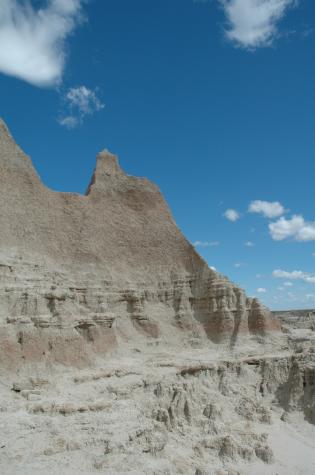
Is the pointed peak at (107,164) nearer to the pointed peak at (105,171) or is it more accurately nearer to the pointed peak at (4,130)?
the pointed peak at (105,171)

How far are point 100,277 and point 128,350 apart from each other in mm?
4830

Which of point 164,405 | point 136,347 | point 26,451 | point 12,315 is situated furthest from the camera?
point 136,347

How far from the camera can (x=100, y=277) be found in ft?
89.8

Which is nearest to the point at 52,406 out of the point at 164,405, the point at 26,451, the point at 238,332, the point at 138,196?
the point at 26,451

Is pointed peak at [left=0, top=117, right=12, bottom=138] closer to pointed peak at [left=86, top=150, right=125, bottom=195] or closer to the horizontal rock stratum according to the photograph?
the horizontal rock stratum

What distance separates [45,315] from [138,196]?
519 inches

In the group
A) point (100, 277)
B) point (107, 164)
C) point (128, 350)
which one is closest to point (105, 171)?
point (107, 164)

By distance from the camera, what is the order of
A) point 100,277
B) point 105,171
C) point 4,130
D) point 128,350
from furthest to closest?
point 105,171, point 100,277, point 128,350, point 4,130

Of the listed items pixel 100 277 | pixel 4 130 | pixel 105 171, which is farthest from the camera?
pixel 105 171

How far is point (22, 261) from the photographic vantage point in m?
23.1

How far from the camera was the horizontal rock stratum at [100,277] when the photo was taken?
845 inches

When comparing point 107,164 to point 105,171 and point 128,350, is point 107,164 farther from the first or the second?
point 128,350

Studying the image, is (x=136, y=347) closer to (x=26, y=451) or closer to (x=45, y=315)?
(x=45, y=315)

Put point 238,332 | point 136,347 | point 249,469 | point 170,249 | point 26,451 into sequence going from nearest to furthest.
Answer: point 26,451, point 249,469, point 136,347, point 238,332, point 170,249
